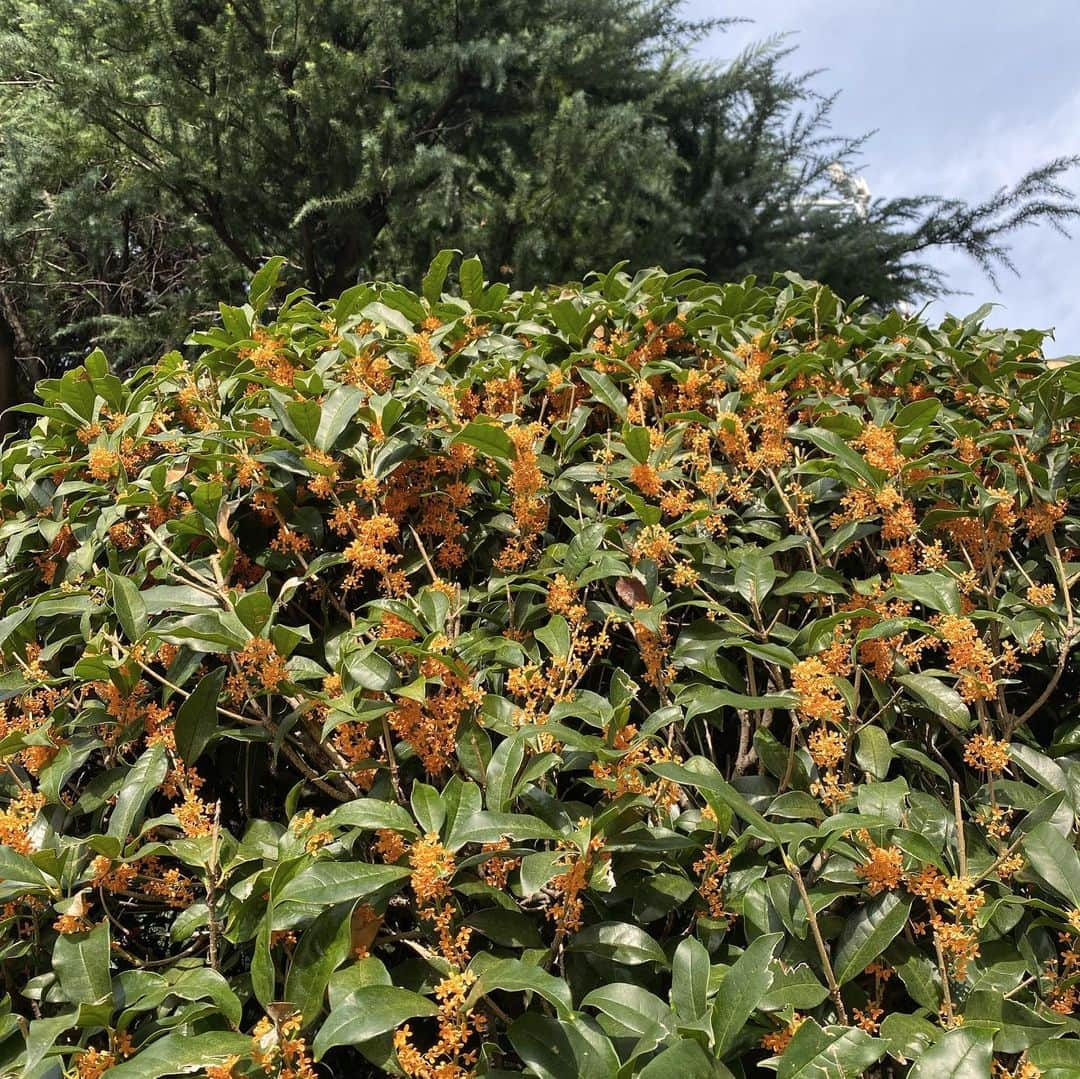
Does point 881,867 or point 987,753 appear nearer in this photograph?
point 881,867

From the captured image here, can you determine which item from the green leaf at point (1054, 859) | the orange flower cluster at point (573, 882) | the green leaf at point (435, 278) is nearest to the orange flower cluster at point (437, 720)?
the orange flower cluster at point (573, 882)

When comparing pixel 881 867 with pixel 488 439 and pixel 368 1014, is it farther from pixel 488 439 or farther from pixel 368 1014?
pixel 488 439

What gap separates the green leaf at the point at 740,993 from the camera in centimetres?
91

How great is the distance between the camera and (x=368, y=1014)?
0.92m

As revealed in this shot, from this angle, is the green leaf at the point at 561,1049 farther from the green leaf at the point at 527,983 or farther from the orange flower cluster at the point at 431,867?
the orange flower cluster at the point at 431,867

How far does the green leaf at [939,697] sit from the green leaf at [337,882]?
86 cm

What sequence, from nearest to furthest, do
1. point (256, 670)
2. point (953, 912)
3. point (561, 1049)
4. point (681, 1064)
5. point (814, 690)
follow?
point (681, 1064), point (561, 1049), point (953, 912), point (814, 690), point (256, 670)

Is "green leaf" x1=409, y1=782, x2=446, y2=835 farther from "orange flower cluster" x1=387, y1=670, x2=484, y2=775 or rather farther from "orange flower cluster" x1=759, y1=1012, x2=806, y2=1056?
"orange flower cluster" x1=759, y1=1012, x2=806, y2=1056

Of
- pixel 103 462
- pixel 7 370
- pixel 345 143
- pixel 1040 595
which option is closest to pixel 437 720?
pixel 103 462

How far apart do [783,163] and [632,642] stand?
28.7ft

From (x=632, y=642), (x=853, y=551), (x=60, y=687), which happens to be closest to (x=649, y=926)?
(x=632, y=642)

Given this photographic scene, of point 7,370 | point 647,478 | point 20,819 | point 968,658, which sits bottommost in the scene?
point 7,370

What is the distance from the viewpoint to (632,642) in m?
1.55

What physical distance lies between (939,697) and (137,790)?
1.26 metres
